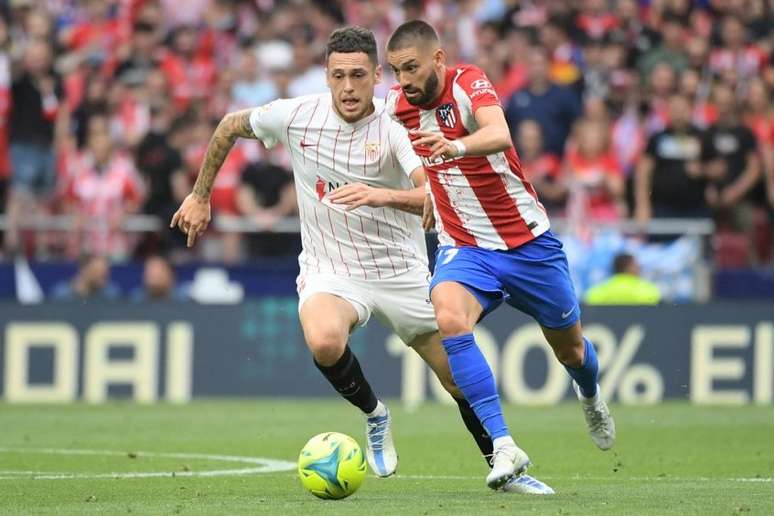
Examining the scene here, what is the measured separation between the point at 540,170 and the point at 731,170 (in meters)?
2.21

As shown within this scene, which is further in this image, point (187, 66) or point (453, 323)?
point (187, 66)

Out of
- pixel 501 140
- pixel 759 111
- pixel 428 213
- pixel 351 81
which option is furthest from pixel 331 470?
pixel 759 111

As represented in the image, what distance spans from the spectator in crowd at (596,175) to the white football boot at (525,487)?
9.54 meters

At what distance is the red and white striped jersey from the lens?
902cm

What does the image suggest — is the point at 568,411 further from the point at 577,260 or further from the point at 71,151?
the point at 71,151

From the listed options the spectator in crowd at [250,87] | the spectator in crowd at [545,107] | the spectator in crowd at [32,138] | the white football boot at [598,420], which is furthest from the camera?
the spectator in crowd at [250,87]

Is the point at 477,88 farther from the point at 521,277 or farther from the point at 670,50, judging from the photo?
the point at 670,50

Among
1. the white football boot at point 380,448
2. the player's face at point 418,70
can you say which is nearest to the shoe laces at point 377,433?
the white football boot at point 380,448

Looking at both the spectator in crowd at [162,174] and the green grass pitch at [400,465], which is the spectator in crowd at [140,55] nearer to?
the spectator in crowd at [162,174]

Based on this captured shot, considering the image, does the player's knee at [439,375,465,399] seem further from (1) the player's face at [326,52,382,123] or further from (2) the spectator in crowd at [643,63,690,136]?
(2) the spectator in crowd at [643,63,690,136]

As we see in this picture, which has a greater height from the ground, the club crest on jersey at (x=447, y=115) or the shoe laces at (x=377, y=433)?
the club crest on jersey at (x=447, y=115)

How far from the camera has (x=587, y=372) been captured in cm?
990

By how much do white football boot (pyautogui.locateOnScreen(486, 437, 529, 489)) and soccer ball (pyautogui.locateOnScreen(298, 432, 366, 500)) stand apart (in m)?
0.71

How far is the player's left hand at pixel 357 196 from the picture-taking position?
8.59 metres
